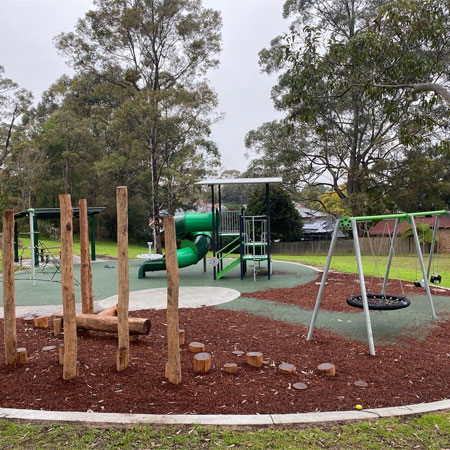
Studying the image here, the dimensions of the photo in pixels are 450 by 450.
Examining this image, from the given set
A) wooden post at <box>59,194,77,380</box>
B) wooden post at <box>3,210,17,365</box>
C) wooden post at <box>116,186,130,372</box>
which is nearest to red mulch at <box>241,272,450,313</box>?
wooden post at <box>116,186,130,372</box>

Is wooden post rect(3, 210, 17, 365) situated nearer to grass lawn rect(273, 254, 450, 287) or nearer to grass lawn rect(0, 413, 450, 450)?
grass lawn rect(0, 413, 450, 450)

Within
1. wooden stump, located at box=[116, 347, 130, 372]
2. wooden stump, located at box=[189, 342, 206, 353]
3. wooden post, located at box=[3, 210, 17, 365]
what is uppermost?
wooden post, located at box=[3, 210, 17, 365]

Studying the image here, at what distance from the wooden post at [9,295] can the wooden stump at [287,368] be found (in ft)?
8.86

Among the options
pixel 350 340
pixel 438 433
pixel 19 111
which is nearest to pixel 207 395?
pixel 438 433

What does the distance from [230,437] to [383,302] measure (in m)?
3.73

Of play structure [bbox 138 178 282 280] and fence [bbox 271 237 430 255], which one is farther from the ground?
play structure [bbox 138 178 282 280]

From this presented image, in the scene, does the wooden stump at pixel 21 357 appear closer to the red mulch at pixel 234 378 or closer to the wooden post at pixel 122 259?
the red mulch at pixel 234 378

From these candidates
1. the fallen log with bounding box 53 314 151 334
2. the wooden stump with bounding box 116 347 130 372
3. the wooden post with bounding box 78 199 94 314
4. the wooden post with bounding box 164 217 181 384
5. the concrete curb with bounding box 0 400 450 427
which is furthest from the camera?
the wooden post with bounding box 78 199 94 314

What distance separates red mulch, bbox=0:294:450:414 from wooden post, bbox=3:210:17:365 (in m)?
0.17

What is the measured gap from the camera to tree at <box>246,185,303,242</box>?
26766mm

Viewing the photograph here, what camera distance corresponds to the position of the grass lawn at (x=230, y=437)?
8.16 ft

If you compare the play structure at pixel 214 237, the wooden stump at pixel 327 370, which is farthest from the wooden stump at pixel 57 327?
the play structure at pixel 214 237

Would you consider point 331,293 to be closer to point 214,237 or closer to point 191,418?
point 214,237

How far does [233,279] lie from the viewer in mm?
11141
